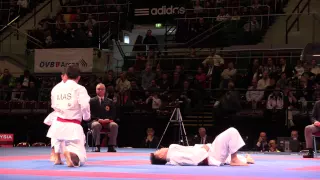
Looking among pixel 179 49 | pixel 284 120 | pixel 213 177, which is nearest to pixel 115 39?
pixel 179 49

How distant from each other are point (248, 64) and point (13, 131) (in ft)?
26.6

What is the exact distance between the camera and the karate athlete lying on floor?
7977mm

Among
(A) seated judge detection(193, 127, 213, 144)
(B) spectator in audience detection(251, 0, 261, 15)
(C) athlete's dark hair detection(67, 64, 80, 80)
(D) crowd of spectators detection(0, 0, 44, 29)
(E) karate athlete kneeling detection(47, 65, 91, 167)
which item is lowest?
(A) seated judge detection(193, 127, 213, 144)

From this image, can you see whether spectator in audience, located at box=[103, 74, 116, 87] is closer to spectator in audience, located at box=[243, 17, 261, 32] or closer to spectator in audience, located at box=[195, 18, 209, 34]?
spectator in audience, located at box=[195, 18, 209, 34]

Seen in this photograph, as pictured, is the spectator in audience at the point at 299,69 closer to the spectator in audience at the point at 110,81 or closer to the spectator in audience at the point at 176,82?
the spectator in audience at the point at 176,82

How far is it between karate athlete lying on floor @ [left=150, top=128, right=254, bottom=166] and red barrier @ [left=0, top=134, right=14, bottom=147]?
9.55m

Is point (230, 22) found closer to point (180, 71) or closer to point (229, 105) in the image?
point (180, 71)

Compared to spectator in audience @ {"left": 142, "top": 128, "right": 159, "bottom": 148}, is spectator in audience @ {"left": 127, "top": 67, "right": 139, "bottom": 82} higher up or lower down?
higher up

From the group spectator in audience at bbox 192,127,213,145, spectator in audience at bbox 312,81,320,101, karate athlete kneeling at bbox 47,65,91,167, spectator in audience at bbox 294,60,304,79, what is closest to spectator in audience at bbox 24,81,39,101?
spectator in audience at bbox 192,127,213,145

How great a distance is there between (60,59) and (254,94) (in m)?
7.14

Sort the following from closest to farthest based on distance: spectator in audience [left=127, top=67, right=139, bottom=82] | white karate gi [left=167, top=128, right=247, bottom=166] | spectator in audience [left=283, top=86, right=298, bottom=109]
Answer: white karate gi [left=167, top=128, right=247, bottom=166] → spectator in audience [left=283, top=86, right=298, bottom=109] → spectator in audience [left=127, top=67, right=139, bottom=82]

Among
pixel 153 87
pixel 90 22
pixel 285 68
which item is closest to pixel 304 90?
pixel 285 68

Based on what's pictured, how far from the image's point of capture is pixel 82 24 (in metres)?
22.3

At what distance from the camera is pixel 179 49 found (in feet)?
70.5
